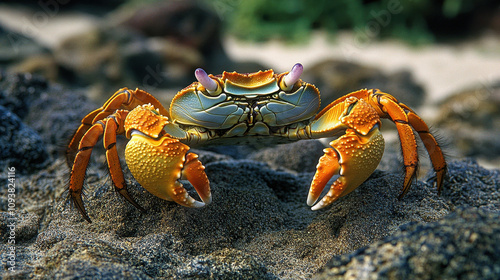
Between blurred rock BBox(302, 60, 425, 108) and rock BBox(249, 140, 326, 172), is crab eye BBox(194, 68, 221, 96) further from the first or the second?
blurred rock BBox(302, 60, 425, 108)

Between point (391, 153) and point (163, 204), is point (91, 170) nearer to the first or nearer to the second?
point (163, 204)

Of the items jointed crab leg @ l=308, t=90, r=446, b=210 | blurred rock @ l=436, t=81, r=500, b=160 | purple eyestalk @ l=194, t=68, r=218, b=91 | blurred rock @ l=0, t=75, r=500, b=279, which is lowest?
blurred rock @ l=436, t=81, r=500, b=160

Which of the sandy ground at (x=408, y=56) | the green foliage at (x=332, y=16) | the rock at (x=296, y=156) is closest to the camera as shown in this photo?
the rock at (x=296, y=156)

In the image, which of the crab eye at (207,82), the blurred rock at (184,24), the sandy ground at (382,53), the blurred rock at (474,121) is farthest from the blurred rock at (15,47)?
the blurred rock at (474,121)

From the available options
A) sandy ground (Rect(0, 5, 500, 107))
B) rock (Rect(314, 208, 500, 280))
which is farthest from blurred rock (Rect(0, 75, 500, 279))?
sandy ground (Rect(0, 5, 500, 107))

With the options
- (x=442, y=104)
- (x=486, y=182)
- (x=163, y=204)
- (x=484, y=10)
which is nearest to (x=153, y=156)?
(x=163, y=204)

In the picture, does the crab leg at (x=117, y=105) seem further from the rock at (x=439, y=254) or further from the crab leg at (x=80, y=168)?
the rock at (x=439, y=254)

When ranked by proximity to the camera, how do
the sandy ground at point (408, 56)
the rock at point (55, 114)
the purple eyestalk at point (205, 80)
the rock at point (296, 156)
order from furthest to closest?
the sandy ground at point (408, 56)
the rock at point (55, 114)
the rock at point (296, 156)
the purple eyestalk at point (205, 80)
